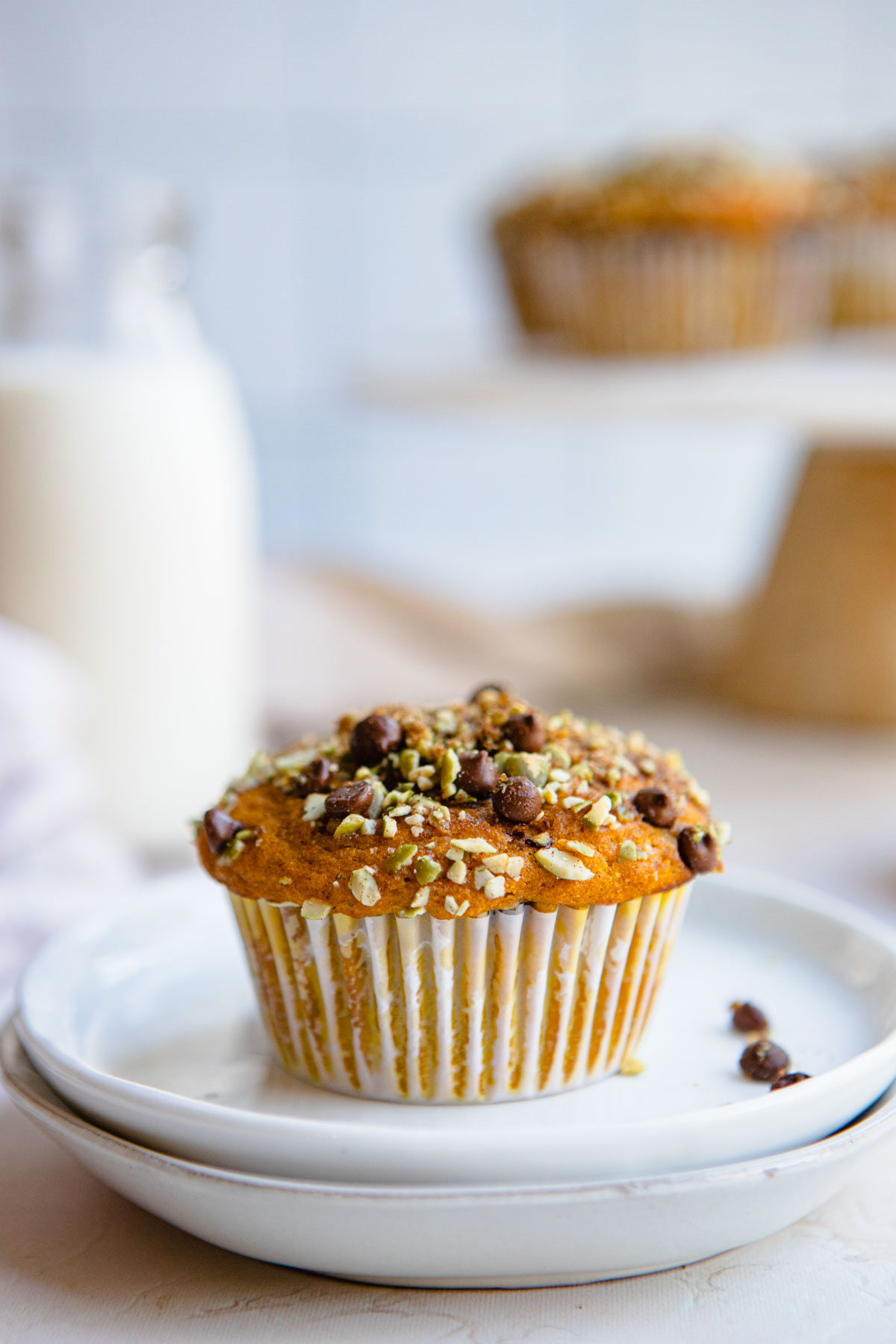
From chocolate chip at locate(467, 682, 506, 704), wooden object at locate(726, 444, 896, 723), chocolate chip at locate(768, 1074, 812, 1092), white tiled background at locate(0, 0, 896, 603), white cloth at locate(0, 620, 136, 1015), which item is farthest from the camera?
white tiled background at locate(0, 0, 896, 603)

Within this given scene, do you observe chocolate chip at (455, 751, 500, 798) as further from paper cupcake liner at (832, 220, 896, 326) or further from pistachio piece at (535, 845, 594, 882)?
paper cupcake liner at (832, 220, 896, 326)

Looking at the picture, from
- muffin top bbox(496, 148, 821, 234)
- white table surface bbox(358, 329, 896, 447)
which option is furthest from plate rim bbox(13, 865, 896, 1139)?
muffin top bbox(496, 148, 821, 234)

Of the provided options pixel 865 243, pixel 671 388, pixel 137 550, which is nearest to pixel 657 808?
pixel 137 550

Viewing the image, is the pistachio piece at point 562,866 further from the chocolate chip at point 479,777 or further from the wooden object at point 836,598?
the wooden object at point 836,598

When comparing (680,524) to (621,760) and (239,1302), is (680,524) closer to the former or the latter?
(621,760)

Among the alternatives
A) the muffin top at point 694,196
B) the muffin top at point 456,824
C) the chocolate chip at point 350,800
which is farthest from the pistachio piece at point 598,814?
the muffin top at point 694,196

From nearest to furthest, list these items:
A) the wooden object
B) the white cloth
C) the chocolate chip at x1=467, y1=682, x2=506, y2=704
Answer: the chocolate chip at x1=467, y1=682, x2=506, y2=704
the white cloth
the wooden object

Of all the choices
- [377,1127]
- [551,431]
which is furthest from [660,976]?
[551,431]
